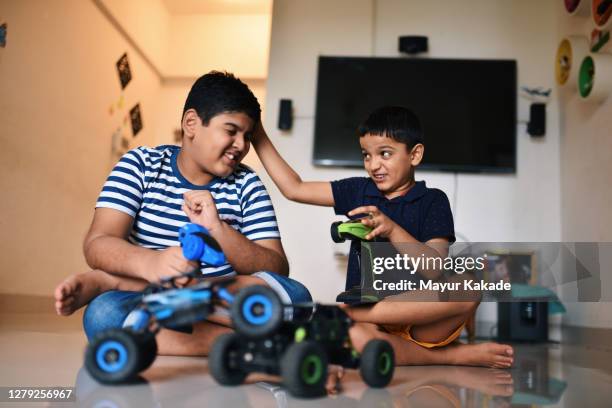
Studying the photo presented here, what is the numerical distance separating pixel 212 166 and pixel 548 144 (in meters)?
2.60

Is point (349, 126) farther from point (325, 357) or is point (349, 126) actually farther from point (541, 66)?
point (325, 357)

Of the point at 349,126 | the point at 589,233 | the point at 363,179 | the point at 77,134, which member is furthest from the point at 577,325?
the point at 77,134

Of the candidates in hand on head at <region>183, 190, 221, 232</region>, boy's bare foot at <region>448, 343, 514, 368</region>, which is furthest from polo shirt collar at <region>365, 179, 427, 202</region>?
hand on head at <region>183, 190, 221, 232</region>

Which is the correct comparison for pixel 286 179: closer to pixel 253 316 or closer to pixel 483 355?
pixel 483 355

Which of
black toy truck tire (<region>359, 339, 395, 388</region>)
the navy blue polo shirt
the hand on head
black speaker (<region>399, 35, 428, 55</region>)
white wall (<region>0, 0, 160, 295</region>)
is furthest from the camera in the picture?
black speaker (<region>399, 35, 428, 55</region>)

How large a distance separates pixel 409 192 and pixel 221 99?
1.80 ft

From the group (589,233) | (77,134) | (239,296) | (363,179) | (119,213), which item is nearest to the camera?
(239,296)

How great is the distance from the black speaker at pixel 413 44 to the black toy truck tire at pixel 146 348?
9.58 feet

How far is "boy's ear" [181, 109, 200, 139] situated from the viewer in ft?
4.49

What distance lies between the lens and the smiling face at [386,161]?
4.87 ft

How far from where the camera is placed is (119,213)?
1.27 metres

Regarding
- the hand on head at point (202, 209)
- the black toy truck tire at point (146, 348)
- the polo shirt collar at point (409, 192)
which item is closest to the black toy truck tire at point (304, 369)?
the black toy truck tire at point (146, 348)

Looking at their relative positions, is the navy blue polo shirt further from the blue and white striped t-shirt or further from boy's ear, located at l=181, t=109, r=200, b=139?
boy's ear, located at l=181, t=109, r=200, b=139

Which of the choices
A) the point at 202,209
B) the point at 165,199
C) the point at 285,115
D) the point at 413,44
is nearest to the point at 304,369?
the point at 202,209
